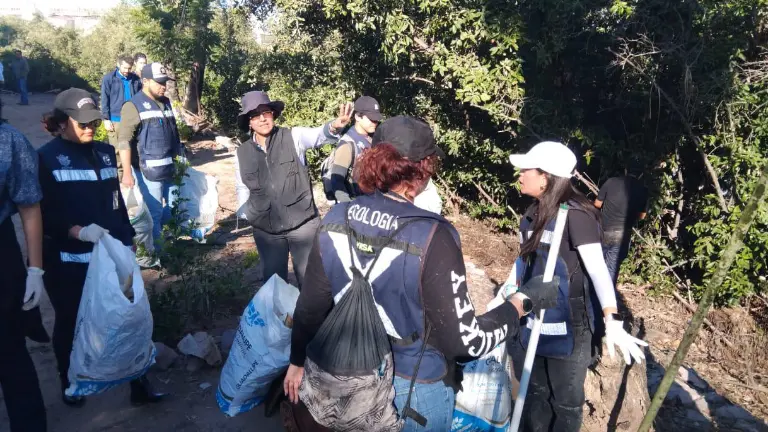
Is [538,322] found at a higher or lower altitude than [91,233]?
higher

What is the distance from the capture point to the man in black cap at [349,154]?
12.2 ft

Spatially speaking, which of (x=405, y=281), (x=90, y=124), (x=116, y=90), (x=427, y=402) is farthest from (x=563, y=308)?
(x=116, y=90)

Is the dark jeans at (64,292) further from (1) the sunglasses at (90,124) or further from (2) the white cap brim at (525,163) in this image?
(2) the white cap brim at (525,163)

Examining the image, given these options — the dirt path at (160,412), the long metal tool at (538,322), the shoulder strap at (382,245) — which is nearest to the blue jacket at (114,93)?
the dirt path at (160,412)

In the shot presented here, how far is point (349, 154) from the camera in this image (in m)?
3.74

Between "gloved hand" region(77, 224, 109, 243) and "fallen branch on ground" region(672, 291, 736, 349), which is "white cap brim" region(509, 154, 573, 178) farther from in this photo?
"fallen branch on ground" region(672, 291, 736, 349)

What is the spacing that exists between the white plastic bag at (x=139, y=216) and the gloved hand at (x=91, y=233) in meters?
2.31

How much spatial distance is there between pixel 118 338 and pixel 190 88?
13023 millimetres

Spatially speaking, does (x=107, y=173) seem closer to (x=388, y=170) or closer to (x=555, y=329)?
(x=388, y=170)

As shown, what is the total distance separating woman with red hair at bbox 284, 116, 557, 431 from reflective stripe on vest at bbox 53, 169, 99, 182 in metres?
1.84

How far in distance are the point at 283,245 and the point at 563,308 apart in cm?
200

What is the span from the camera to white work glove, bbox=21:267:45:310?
2.67 m

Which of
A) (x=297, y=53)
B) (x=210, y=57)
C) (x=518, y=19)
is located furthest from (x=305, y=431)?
(x=210, y=57)

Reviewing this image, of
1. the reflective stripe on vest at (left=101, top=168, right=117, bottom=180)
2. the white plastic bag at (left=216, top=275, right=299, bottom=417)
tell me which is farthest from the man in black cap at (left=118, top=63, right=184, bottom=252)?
the white plastic bag at (left=216, top=275, right=299, bottom=417)
